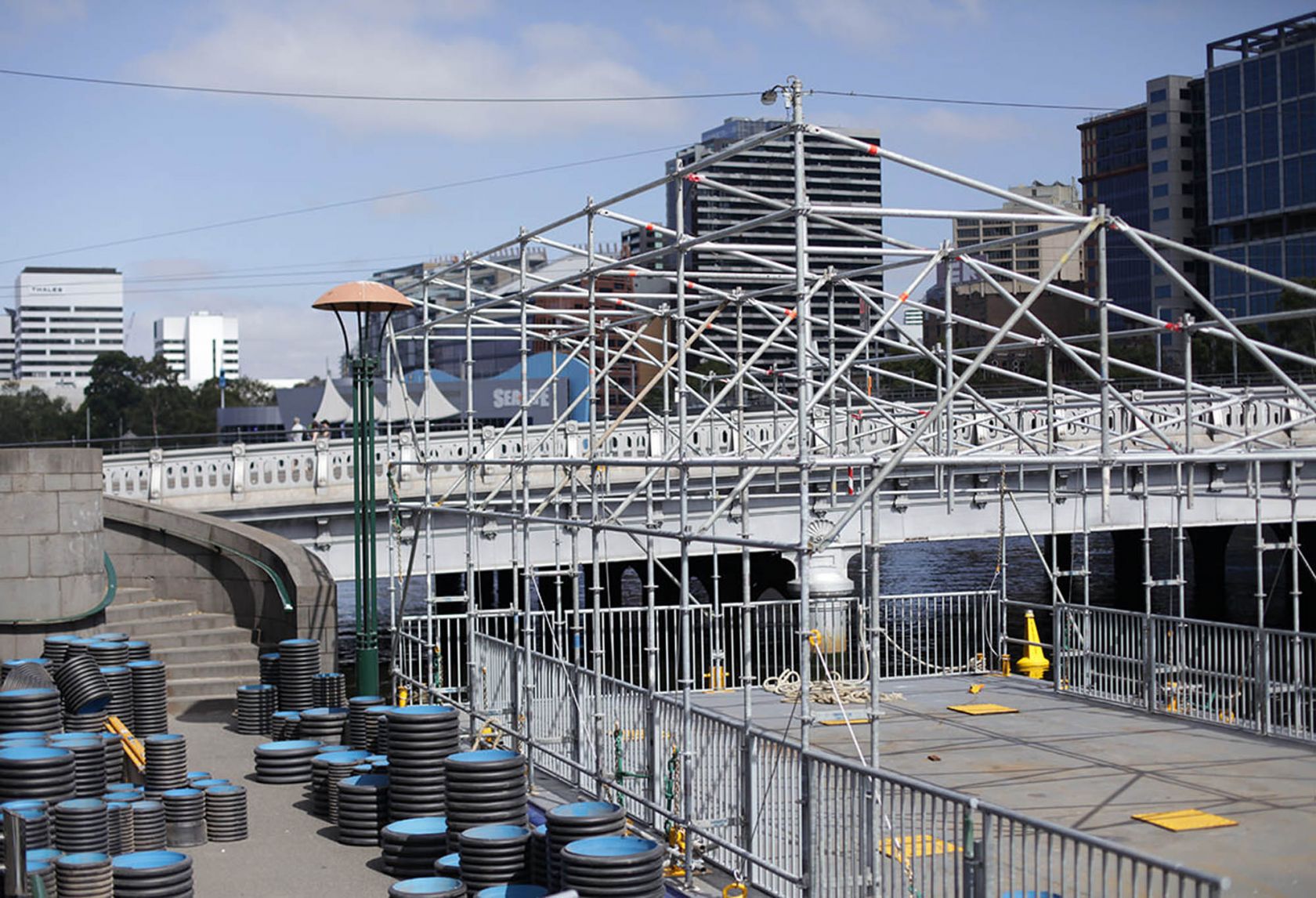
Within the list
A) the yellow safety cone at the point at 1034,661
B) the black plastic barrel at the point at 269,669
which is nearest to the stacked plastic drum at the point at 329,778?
the black plastic barrel at the point at 269,669

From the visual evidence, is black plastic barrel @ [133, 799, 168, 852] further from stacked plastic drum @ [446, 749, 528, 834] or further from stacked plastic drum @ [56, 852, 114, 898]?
stacked plastic drum @ [446, 749, 528, 834]

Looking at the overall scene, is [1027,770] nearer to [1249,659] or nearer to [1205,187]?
[1249,659]

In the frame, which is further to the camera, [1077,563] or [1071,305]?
[1071,305]

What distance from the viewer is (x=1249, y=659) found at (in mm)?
20266

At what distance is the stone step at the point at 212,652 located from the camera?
2158 centimetres

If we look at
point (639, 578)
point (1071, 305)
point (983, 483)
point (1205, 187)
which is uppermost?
point (1205, 187)

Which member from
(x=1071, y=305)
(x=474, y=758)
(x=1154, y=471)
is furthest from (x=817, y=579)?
(x=1071, y=305)

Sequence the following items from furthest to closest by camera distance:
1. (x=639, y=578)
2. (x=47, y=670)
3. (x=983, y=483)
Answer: (x=639, y=578) → (x=983, y=483) → (x=47, y=670)

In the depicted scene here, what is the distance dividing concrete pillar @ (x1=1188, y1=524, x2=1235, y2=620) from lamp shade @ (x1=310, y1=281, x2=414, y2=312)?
36683 mm

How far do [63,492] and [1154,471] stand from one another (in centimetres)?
2567

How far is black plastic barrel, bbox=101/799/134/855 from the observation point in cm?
1290

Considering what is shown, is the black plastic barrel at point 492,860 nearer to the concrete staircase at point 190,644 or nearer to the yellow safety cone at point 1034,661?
the concrete staircase at point 190,644

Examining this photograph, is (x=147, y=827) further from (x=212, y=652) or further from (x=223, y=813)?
(x=212, y=652)

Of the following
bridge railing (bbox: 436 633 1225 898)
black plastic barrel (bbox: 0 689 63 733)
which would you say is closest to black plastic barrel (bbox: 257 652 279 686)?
bridge railing (bbox: 436 633 1225 898)
